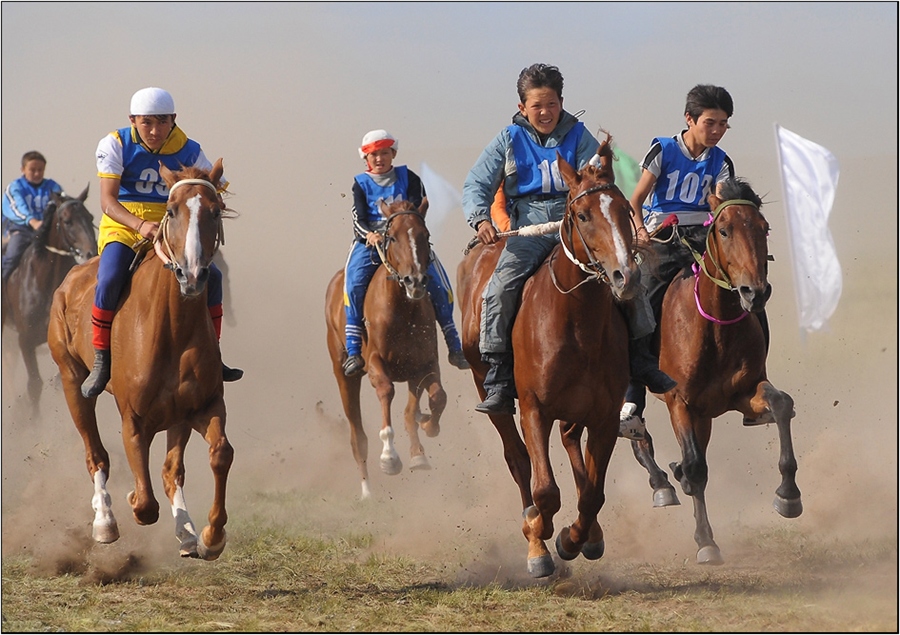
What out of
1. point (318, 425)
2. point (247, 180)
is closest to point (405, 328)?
point (318, 425)

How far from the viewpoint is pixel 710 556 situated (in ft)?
28.7

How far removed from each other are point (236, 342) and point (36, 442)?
6.60 m

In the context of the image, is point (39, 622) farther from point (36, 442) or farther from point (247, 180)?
point (247, 180)

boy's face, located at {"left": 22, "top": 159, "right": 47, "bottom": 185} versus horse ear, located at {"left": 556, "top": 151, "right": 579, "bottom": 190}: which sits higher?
boy's face, located at {"left": 22, "top": 159, "right": 47, "bottom": 185}

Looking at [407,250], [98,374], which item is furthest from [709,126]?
[98,374]

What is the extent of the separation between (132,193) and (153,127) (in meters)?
0.53

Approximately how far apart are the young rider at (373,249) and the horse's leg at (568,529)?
12.0 feet

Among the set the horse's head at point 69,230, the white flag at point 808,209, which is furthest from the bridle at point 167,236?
the white flag at point 808,209

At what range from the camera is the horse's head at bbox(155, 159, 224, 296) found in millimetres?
7453

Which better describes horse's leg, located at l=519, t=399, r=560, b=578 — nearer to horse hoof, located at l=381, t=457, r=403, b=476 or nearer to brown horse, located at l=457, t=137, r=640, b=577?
brown horse, located at l=457, t=137, r=640, b=577

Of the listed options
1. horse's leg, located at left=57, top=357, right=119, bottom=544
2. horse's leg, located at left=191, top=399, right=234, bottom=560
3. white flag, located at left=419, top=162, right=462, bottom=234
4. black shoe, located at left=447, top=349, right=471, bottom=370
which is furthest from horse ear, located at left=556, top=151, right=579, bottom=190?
white flag, located at left=419, top=162, right=462, bottom=234

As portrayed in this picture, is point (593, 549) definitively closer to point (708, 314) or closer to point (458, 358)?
point (708, 314)

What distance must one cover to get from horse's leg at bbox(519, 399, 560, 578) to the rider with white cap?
2081 mm

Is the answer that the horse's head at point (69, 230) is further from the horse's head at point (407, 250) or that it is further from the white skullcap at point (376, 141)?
the horse's head at point (407, 250)
